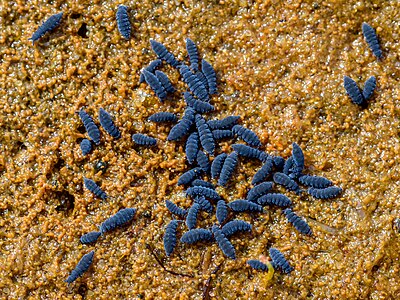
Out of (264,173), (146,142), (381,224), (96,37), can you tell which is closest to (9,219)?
(146,142)

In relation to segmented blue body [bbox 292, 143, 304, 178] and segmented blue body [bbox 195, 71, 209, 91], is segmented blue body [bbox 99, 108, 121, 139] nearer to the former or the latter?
segmented blue body [bbox 195, 71, 209, 91]

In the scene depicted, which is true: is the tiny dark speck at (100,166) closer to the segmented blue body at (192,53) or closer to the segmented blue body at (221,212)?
the segmented blue body at (221,212)

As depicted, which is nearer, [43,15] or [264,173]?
[264,173]

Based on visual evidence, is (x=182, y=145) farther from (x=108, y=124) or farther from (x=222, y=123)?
(x=108, y=124)

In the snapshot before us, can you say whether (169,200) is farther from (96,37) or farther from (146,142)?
(96,37)

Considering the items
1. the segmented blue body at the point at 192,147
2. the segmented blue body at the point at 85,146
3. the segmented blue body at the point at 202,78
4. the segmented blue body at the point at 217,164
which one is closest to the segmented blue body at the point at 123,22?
the segmented blue body at the point at 202,78

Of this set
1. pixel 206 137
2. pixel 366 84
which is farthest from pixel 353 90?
pixel 206 137

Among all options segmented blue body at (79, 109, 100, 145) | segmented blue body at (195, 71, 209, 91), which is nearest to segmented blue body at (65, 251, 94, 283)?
segmented blue body at (79, 109, 100, 145)
